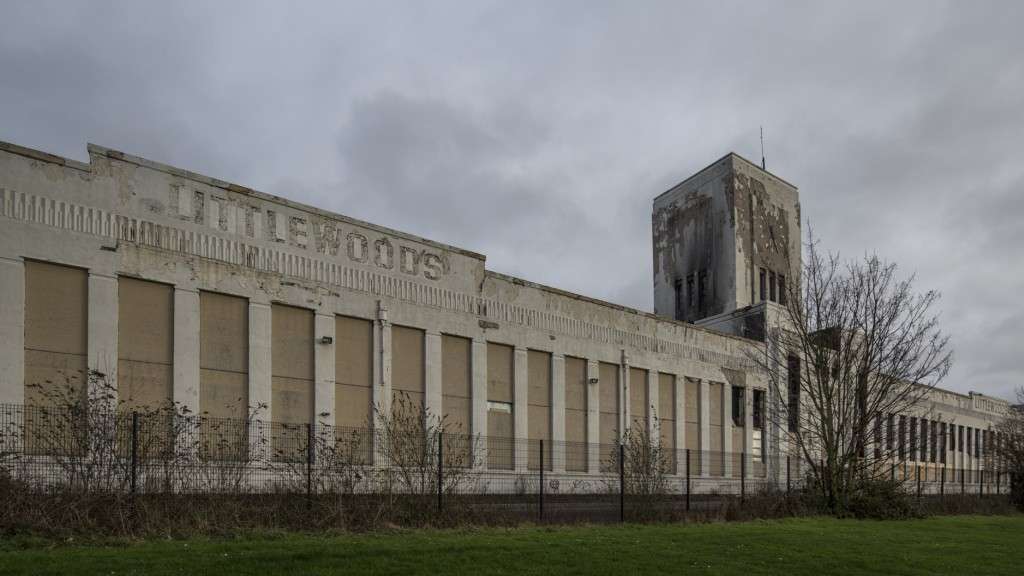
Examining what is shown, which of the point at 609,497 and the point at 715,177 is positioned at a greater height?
the point at 715,177

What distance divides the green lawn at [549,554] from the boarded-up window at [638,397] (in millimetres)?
12968

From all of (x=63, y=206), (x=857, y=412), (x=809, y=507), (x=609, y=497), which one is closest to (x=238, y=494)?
(x=63, y=206)

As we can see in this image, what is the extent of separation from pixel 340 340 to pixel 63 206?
769 centimetres

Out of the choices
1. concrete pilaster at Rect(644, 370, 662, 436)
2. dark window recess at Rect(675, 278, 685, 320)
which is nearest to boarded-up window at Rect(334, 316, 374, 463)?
concrete pilaster at Rect(644, 370, 662, 436)

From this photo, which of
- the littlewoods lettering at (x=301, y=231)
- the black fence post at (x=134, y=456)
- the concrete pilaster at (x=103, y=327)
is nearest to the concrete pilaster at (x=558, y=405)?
the littlewoods lettering at (x=301, y=231)

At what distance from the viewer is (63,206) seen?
61.7 feet

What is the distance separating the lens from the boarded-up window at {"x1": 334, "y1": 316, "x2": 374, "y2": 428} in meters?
23.5

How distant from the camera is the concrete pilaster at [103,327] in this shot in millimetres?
18719

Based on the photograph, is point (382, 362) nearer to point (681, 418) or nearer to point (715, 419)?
point (681, 418)

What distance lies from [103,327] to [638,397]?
20.2 m

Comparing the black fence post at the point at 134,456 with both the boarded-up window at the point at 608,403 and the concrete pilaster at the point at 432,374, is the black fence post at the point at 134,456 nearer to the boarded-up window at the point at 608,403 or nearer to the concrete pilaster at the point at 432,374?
the concrete pilaster at the point at 432,374

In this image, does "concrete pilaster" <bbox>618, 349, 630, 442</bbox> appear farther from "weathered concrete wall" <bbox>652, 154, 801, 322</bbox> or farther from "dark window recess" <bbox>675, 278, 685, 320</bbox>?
"dark window recess" <bbox>675, 278, 685, 320</bbox>

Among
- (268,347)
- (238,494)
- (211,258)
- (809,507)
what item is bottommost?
(809,507)

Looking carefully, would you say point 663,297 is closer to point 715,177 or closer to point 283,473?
point 715,177
